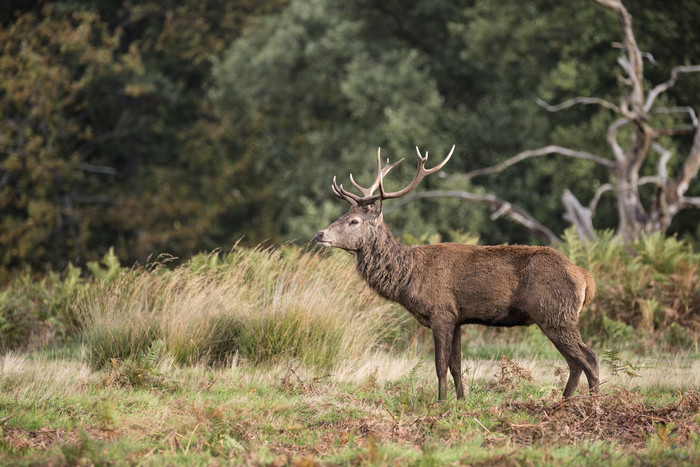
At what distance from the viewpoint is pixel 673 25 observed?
2208 centimetres

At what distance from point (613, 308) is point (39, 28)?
20771 millimetres

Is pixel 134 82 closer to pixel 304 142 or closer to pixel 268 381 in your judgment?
pixel 304 142

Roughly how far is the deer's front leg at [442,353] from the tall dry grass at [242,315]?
164 centimetres

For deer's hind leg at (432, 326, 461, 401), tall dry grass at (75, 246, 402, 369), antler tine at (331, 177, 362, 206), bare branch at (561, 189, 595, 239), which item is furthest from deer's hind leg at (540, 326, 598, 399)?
bare branch at (561, 189, 595, 239)

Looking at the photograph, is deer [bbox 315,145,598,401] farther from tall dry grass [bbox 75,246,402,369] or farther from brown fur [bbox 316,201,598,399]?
tall dry grass [bbox 75,246,402,369]

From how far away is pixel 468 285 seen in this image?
801cm

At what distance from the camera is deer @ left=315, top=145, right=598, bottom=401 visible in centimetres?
778

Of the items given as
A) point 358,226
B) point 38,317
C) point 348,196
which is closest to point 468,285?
point 358,226

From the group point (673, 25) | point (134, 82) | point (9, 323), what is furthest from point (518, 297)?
point (134, 82)

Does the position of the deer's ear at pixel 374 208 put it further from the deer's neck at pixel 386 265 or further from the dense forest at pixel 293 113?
the dense forest at pixel 293 113

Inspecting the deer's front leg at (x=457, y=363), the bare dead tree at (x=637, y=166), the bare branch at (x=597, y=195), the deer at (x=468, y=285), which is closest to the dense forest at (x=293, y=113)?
the bare dead tree at (x=637, y=166)

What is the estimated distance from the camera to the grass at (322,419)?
19.2ft

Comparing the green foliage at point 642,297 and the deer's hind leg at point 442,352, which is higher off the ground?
the deer's hind leg at point 442,352

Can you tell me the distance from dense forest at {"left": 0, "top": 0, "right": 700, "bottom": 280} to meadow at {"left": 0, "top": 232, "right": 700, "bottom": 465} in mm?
11260
